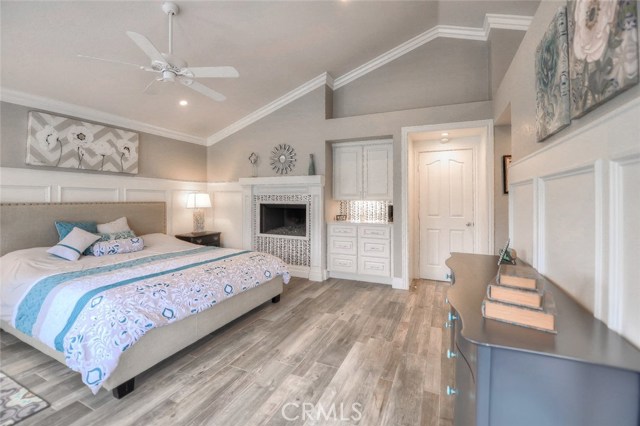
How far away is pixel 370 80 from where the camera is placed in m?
4.38

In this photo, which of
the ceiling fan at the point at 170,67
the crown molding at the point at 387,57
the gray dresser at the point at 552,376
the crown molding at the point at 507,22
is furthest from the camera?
the crown molding at the point at 387,57

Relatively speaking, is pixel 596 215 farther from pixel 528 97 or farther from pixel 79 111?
pixel 79 111

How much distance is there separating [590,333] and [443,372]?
54.0 inches

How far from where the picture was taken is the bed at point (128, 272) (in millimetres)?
1781

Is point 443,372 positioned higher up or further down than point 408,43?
further down

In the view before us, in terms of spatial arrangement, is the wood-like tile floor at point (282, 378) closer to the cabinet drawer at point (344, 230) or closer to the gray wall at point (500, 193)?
the gray wall at point (500, 193)

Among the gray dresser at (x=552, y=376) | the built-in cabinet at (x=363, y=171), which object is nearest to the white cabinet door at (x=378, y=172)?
the built-in cabinet at (x=363, y=171)

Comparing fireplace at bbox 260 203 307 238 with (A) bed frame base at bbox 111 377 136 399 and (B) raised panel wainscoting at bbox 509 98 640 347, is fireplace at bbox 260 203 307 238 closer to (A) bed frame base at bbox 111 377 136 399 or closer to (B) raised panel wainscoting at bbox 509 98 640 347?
(A) bed frame base at bbox 111 377 136 399

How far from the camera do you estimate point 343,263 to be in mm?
4348

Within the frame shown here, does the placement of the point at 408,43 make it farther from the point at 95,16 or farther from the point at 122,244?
the point at 122,244

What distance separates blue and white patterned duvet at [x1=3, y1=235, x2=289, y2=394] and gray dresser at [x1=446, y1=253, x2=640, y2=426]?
190 cm

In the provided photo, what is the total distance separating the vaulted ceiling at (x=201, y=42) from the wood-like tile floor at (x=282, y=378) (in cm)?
252

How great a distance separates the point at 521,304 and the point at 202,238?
15.7 feet

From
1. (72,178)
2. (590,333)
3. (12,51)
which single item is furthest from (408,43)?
(72,178)
